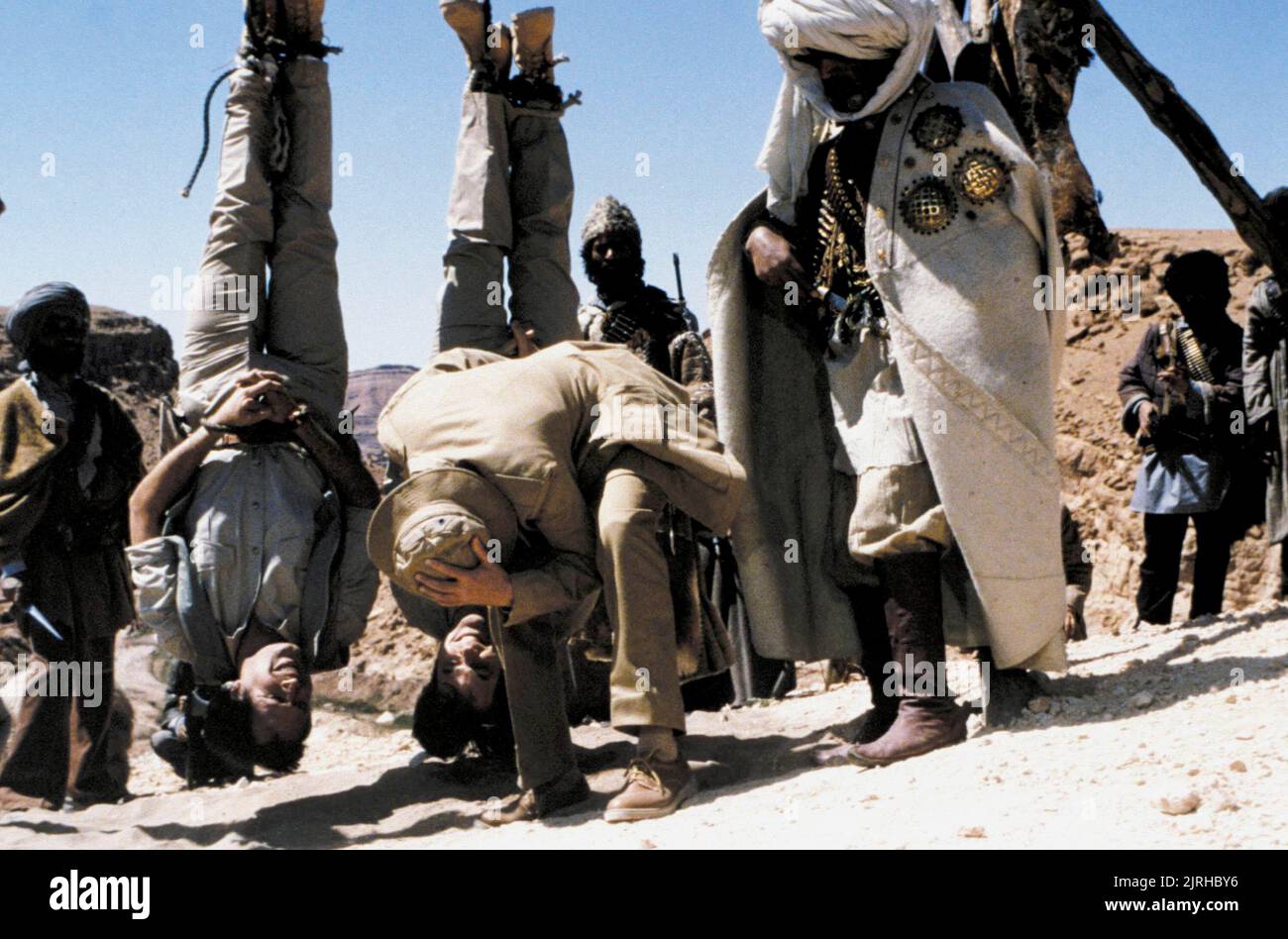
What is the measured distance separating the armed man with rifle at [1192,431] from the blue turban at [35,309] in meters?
4.32

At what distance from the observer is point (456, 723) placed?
504 centimetres

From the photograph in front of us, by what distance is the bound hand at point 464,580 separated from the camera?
386cm

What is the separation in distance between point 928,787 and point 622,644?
2.97 feet

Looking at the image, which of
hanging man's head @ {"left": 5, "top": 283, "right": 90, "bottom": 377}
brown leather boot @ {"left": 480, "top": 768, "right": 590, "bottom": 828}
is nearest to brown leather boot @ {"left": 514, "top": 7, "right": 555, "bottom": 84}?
hanging man's head @ {"left": 5, "top": 283, "right": 90, "bottom": 377}

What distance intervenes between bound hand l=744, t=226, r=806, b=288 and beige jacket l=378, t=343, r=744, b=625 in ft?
1.60

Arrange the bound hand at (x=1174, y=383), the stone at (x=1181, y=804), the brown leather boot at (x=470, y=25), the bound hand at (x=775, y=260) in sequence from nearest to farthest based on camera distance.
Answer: the stone at (x=1181, y=804) < the bound hand at (x=775, y=260) < the brown leather boot at (x=470, y=25) < the bound hand at (x=1174, y=383)

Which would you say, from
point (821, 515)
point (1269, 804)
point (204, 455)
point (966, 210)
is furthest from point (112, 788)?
point (1269, 804)

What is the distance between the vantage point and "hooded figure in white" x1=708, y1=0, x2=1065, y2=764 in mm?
4094

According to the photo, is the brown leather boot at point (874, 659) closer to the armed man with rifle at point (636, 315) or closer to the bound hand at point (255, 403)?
the armed man with rifle at point (636, 315)

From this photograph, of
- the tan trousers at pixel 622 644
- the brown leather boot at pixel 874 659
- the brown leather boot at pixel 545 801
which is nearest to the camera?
the tan trousers at pixel 622 644

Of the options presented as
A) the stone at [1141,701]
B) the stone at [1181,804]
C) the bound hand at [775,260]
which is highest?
the bound hand at [775,260]

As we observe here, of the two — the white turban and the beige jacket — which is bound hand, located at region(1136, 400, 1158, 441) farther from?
the beige jacket

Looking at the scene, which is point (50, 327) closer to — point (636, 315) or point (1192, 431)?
point (636, 315)

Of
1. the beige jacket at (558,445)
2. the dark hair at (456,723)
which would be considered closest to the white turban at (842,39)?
the beige jacket at (558,445)
